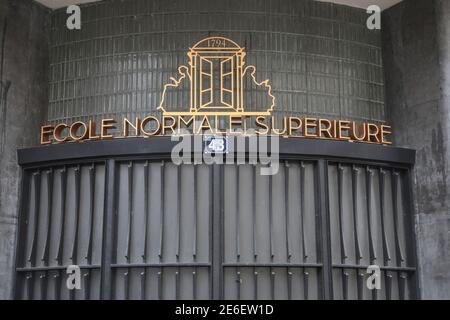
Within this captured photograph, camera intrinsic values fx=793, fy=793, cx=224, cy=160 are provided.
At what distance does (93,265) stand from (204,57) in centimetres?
538

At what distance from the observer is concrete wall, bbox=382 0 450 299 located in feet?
57.5

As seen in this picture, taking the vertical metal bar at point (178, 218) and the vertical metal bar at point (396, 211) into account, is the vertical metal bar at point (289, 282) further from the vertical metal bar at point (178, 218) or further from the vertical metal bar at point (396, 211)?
the vertical metal bar at point (396, 211)

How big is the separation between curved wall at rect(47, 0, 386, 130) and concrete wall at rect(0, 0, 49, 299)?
16.4 inches

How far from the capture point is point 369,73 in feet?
64.2

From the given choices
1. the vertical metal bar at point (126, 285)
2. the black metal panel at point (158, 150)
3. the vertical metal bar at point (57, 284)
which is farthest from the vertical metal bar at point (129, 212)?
the vertical metal bar at point (57, 284)

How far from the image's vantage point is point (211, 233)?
660 inches

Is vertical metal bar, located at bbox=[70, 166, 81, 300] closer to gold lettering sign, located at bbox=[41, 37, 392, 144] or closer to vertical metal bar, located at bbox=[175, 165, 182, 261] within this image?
gold lettering sign, located at bbox=[41, 37, 392, 144]

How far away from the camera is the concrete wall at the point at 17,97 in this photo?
703 inches

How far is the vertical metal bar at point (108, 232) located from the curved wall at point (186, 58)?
79.8 inches

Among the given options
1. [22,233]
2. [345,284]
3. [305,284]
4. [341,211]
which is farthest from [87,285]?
[341,211]
